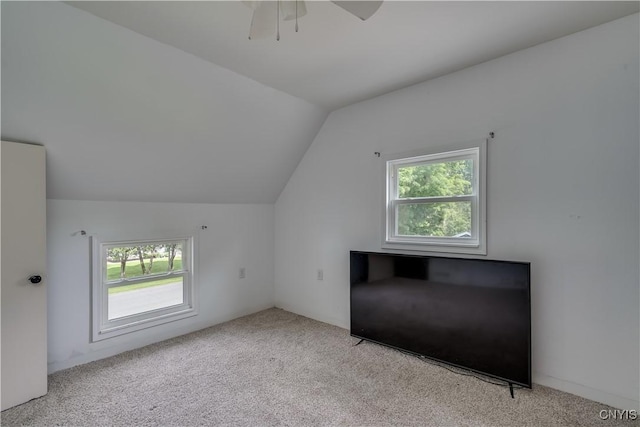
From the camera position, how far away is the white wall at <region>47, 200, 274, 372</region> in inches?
97.0

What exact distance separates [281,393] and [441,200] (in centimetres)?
203

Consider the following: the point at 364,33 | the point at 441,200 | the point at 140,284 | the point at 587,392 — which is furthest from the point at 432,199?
the point at 140,284

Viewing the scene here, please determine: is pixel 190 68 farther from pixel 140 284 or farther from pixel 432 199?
pixel 432 199

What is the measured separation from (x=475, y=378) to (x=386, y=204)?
5.28ft

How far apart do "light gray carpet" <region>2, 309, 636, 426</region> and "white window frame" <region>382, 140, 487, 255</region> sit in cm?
100

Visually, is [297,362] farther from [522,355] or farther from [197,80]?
[197,80]

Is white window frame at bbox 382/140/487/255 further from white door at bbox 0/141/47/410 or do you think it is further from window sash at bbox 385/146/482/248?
white door at bbox 0/141/47/410

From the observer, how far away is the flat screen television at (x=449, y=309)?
2139 mm

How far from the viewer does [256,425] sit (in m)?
1.84

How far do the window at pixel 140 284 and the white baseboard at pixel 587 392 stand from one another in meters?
3.24

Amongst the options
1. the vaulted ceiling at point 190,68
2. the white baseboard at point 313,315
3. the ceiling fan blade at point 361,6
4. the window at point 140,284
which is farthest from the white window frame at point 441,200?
the window at point 140,284

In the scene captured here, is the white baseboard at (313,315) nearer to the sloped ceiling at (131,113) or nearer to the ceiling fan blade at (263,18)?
the sloped ceiling at (131,113)

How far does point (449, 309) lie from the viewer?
7.99 feet

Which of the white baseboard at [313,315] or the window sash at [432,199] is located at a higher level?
the window sash at [432,199]
